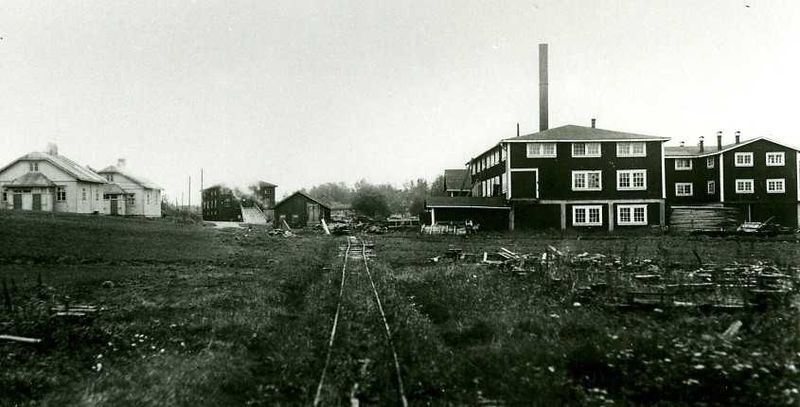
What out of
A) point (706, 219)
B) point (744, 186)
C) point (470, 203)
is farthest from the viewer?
point (744, 186)

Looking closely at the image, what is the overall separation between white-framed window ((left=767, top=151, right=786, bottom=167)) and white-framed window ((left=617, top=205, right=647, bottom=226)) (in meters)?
13.1

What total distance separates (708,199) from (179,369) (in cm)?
4913

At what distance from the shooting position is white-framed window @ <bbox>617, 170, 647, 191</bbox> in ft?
129

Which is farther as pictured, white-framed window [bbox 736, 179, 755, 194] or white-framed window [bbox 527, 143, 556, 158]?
white-framed window [bbox 736, 179, 755, 194]

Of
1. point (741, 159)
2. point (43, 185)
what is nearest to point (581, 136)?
point (741, 159)

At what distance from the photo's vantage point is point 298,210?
63.0 m

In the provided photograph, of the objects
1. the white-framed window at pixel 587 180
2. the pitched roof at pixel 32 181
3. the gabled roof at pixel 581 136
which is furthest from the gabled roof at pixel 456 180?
the pitched roof at pixel 32 181

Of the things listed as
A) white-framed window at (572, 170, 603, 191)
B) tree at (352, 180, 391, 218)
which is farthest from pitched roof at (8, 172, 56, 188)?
tree at (352, 180, 391, 218)

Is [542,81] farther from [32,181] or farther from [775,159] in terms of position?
[32,181]

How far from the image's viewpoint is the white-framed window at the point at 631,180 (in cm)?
3947

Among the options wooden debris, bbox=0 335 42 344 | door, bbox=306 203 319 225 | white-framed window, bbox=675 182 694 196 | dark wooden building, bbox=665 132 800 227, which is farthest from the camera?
door, bbox=306 203 319 225

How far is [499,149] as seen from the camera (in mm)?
43500

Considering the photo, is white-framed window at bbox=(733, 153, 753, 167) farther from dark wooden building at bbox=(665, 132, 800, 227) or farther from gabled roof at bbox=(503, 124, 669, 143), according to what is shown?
gabled roof at bbox=(503, 124, 669, 143)

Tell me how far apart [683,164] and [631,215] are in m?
13.3
